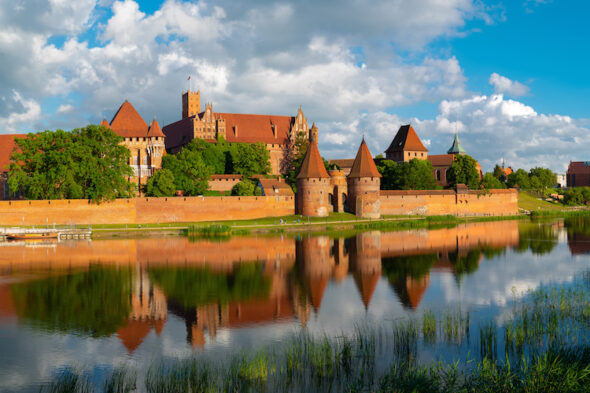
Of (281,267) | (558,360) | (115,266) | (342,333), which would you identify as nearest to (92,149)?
(115,266)

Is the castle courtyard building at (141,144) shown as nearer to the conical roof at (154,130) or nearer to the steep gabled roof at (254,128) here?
the conical roof at (154,130)

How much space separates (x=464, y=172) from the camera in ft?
206

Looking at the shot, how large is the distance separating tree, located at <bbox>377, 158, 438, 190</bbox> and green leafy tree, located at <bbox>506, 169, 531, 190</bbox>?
25.6 metres

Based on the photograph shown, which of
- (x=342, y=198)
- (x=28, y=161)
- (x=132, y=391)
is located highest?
(x=28, y=161)

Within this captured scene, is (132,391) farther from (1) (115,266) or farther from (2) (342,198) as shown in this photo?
(2) (342,198)

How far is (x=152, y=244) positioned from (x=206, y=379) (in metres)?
23.2

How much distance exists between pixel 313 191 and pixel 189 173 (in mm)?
11349

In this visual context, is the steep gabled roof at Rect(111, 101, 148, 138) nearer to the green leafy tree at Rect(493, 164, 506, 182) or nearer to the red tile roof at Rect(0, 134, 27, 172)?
the red tile roof at Rect(0, 134, 27, 172)

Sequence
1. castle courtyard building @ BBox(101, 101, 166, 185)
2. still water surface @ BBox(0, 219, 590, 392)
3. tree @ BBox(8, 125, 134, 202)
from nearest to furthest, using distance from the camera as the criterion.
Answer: still water surface @ BBox(0, 219, 590, 392)
tree @ BBox(8, 125, 134, 202)
castle courtyard building @ BBox(101, 101, 166, 185)

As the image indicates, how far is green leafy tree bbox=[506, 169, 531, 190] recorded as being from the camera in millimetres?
78938

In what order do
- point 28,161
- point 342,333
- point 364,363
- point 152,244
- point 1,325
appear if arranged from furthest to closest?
point 28,161, point 152,244, point 1,325, point 342,333, point 364,363

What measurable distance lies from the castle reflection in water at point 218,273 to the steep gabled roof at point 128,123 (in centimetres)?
2304

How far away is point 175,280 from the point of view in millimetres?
20453

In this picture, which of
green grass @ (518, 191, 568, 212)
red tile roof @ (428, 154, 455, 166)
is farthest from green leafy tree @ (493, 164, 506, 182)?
red tile roof @ (428, 154, 455, 166)
